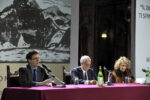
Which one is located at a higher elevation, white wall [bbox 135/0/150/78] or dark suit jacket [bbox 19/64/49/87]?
white wall [bbox 135/0/150/78]

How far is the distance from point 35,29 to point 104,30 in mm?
5764

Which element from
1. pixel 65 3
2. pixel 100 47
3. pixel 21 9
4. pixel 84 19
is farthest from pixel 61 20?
pixel 100 47

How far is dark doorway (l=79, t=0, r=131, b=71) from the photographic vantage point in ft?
34.6

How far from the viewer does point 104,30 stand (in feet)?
37.0

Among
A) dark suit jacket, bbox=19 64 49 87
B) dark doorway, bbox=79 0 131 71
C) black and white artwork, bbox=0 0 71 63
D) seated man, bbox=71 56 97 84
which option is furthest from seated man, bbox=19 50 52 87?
dark doorway, bbox=79 0 131 71

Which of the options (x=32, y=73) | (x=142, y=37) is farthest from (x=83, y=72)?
(x=142, y=37)

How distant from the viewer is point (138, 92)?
431 cm

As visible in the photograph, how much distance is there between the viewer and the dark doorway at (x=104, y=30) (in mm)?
10547

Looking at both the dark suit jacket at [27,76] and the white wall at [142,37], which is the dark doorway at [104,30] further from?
the dark suit jacket at [27,76]

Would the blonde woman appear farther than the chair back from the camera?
Yes

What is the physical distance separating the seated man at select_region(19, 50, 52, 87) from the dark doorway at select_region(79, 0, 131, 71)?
248 inches

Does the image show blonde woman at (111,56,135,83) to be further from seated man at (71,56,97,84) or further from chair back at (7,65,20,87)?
chair back at (7,65,20,87)

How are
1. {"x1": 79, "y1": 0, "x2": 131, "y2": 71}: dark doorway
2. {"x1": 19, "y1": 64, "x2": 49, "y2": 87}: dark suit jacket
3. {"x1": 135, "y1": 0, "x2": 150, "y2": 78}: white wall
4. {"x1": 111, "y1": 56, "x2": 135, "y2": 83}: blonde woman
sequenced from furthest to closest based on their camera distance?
{"x1": 79, "y1": 0, "x2": 131, "y2": 71}: dark doorway
{"x1": 135, "y1": 0, "x2": 150, "y2": 78}: white wall
{"x1": 111, "y1": 56, "x2": 135, "y2": 83}: blonde woman
{"x1": 19, "y1": 64, "x2": 49, "y2": 87}: dark suit jacket

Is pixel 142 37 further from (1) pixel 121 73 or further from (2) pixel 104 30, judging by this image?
(2) pixel 104 30
